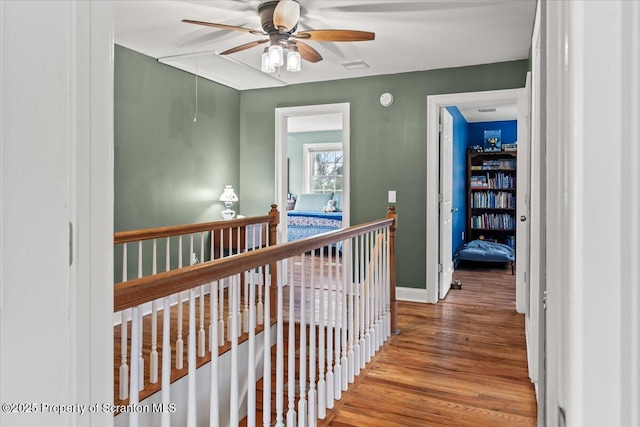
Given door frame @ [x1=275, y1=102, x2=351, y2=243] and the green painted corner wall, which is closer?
the green painted corner wall

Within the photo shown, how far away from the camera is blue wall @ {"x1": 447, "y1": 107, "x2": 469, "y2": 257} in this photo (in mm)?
6543

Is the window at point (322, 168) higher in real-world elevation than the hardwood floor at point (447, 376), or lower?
higher

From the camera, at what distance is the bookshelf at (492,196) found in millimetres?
7582

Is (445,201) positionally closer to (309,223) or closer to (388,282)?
(388,282)

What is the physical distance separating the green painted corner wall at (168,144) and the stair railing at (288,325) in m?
1.22

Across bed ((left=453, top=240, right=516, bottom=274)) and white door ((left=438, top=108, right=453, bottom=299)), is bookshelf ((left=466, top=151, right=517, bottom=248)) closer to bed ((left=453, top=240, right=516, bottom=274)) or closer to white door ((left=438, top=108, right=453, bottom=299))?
bed ((left=453, top=240, right=516, bottom=274))

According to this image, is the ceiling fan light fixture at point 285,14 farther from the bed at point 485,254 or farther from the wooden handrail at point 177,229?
the bed at point 485,254

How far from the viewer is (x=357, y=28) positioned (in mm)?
3469

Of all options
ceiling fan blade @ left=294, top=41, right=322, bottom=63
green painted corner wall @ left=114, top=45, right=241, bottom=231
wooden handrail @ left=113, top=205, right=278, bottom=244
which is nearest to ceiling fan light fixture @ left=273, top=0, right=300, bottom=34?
ceiling fan blade @ left=294, top=41, right=322, bottom=63

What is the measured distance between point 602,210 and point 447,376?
2.73 metres

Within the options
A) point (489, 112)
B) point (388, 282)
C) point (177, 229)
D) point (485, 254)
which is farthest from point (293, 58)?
point (489, 112)

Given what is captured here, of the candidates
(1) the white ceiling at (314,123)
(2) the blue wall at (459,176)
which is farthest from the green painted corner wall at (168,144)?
(2) the blue wall at (459,176)

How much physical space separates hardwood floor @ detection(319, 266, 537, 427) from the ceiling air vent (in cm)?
241
